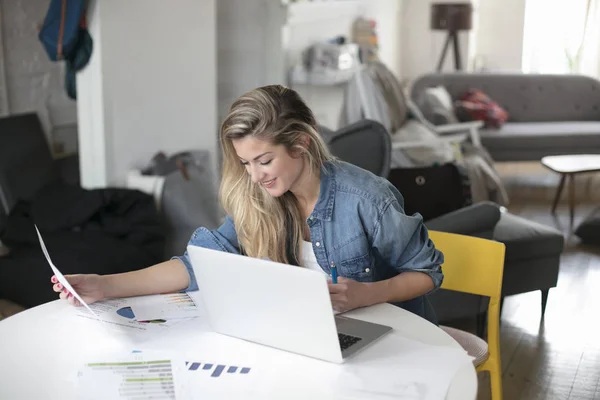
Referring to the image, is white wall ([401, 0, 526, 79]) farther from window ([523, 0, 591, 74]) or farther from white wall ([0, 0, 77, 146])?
white wall ([0, 0, 77, 146])

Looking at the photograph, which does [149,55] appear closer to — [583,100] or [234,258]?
[234,258]

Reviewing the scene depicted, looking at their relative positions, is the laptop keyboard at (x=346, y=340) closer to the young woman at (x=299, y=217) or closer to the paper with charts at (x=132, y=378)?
the young woman at (x=299, y=217)

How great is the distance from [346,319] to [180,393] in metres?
0.44

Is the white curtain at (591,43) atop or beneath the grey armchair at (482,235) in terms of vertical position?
atop

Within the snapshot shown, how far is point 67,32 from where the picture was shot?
3945 millimetres

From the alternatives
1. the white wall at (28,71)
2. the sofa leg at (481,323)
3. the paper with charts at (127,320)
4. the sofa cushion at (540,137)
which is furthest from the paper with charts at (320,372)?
the sofa cushion at (540,137)

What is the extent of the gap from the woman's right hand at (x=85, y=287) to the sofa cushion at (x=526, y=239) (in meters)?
2.16

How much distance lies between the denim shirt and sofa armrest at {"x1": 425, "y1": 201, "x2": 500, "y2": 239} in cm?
136

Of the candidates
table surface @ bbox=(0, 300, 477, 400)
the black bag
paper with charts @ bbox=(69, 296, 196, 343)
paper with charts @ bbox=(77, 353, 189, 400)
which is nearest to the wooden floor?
the black bag

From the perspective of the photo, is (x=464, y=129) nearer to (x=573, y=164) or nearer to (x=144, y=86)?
(x=573, y=164)

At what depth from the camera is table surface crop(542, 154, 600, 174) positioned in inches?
207

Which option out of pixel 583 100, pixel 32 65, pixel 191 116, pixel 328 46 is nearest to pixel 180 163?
pixel 191 116

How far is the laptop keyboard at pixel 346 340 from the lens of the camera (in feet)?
5.31

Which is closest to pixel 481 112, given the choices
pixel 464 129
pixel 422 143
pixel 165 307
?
pixel 464 129
